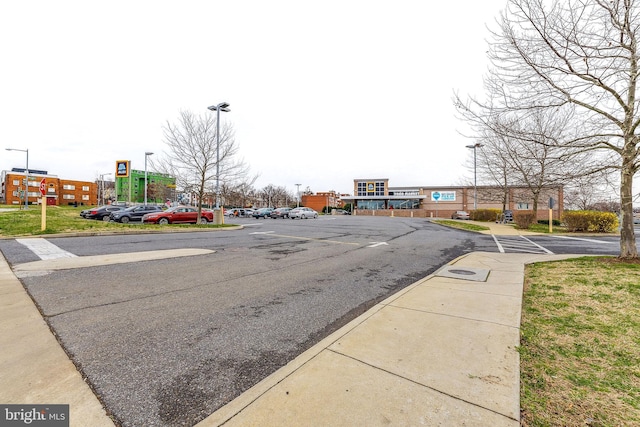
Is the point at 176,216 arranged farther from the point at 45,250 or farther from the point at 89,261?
the point at 89,261

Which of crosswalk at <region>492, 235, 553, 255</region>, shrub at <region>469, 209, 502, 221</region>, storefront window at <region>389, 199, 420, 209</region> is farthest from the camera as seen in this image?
storefront window at <region>389, 199, 420, 209</region>

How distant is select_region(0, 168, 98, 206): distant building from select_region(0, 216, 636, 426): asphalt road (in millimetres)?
91215

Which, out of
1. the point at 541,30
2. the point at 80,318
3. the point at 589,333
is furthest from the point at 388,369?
the point at 541,30

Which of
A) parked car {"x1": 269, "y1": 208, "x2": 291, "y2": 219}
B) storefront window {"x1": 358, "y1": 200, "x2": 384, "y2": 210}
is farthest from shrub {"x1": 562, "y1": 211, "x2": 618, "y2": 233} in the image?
storefront window {"x1": 358, "y1": 200, "x2": 384, "y2": 210}

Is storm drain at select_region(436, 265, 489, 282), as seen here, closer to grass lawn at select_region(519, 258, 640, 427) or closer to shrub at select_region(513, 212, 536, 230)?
grass lawn at select_region(519, 258, 640, 427)

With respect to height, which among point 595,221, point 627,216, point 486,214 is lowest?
point 595,221

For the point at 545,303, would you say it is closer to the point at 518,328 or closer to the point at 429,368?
the point at 518,328

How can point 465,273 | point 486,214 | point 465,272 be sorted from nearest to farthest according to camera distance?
point 465,273, point 465,272, point 486,214

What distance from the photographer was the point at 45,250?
8.68 m

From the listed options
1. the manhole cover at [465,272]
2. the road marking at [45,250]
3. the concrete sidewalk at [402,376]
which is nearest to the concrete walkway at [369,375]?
the concrete sidewalk at [402,376]

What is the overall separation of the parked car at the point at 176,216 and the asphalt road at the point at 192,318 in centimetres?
1320

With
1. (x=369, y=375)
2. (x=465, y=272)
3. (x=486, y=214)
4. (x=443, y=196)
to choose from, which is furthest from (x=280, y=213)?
(x=443, y=196)

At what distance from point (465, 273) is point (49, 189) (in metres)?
101

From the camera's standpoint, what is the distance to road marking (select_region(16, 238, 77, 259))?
308 inches
